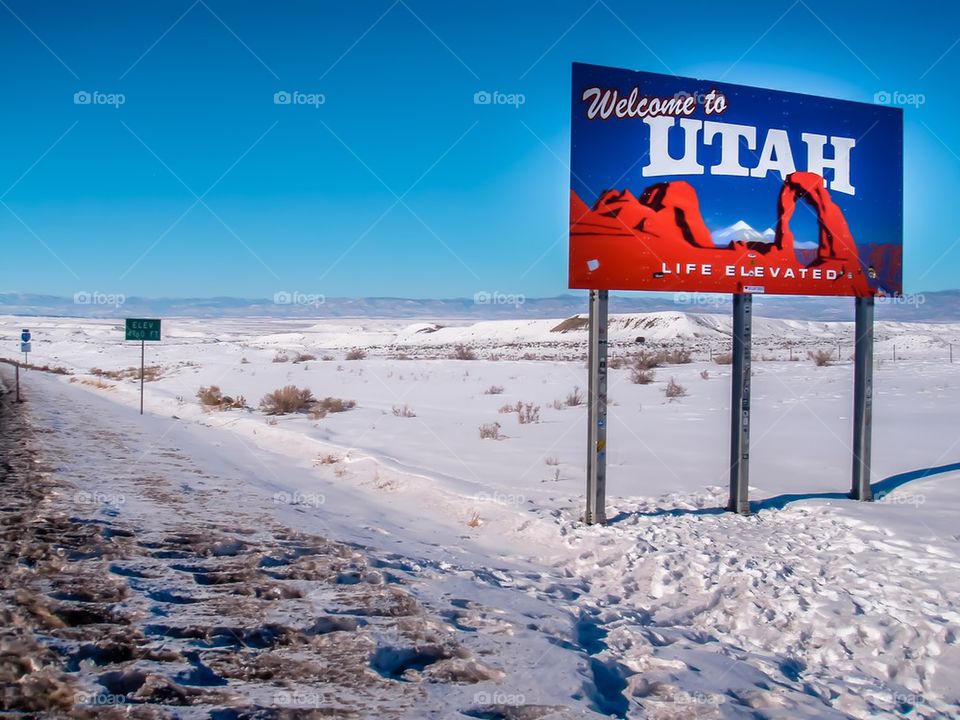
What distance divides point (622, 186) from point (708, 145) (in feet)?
3.68

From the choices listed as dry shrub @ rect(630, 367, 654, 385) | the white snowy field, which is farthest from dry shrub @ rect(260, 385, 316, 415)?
dry shrub @ rect(630, 367, 654, 385)

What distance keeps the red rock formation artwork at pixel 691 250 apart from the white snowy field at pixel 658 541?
2477mm

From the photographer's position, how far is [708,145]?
8125 mm

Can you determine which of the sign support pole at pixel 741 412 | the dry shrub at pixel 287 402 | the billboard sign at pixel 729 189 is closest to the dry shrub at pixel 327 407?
the dry shrub at pixel 287 402

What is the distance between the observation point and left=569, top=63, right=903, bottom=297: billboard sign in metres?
7.74

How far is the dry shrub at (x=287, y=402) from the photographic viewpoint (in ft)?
68.9

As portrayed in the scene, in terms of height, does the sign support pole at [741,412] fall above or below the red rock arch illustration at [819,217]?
below

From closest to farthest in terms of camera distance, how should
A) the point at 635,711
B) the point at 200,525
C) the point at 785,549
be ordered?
the point at 635,711 < the point at 785,549 < the point at 200,525

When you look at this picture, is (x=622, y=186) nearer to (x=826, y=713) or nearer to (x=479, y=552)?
(x=479, y=552)

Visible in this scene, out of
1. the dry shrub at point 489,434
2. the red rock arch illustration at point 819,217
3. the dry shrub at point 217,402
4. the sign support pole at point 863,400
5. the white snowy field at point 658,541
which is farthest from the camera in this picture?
the dry shrub at point 217,402

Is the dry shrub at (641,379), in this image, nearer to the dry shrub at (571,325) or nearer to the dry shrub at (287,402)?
the dry shrub at (287,402)

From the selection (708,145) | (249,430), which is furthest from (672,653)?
(249,430)

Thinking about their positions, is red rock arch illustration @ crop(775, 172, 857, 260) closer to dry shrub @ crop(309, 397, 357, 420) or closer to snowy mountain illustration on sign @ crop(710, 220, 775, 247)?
snowy mountain illustration on sign @ crop(710, 220, 775, 247)

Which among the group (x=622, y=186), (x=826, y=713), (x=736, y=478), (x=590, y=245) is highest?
(x=622, y=186)
